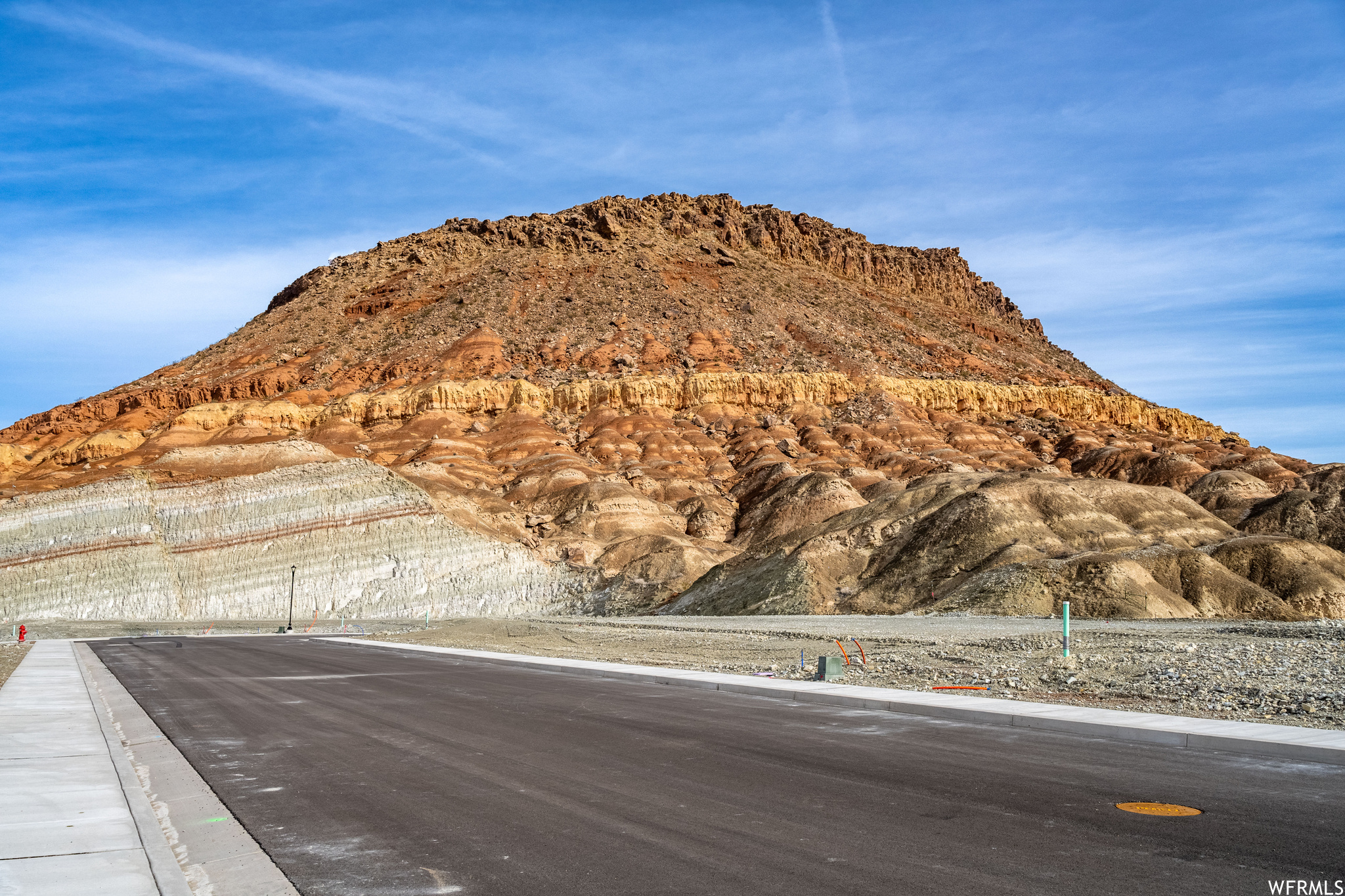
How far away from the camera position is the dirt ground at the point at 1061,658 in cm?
1428

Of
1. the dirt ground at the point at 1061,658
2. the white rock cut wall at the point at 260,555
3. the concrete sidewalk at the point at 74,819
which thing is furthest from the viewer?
the white rock cut wall at the point at 260,555

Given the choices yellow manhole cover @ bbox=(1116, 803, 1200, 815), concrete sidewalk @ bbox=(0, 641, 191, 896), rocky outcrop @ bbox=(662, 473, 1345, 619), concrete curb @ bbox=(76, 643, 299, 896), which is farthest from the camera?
rocky outcrop @ bbox=(662, 473, 1345, 619)

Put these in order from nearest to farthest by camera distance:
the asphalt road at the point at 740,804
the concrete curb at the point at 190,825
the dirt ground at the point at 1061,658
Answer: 1. the asphalt road at the point at 740,804
2. the concrete curb at the point at 190,825
3. the dirt ground at the point at 1061,658

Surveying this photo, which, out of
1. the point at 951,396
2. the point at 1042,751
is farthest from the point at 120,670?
the point at 951,396

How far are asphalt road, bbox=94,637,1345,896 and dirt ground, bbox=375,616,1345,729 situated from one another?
169 inches

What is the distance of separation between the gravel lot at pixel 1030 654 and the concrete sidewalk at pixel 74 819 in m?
12.3

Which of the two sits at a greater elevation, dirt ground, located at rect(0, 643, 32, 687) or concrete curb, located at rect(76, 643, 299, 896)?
concrete curb, located at rect(76, 643, 299, 896)

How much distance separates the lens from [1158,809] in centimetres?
762

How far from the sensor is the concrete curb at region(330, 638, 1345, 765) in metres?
10.1
